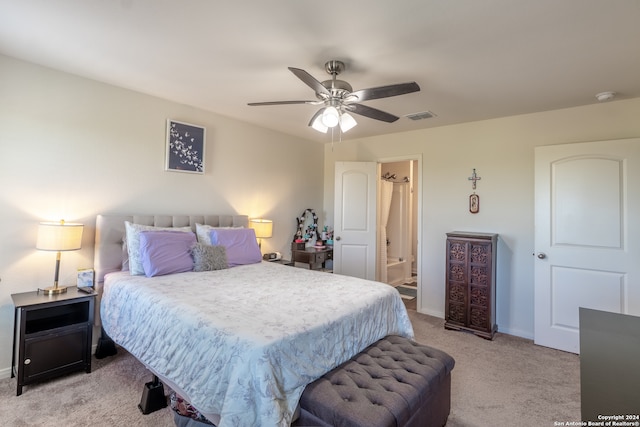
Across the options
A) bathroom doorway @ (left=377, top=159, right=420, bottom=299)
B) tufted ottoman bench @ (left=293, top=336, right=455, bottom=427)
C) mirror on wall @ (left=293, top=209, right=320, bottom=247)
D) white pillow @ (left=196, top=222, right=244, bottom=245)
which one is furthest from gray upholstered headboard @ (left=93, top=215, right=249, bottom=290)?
bathroom doorway @ (left=377, top=159, right=420, bottom=299)

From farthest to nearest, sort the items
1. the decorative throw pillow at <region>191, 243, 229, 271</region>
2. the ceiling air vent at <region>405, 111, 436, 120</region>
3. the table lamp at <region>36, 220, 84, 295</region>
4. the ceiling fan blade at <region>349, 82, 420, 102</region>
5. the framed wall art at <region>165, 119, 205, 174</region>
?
the ceiling air vent at <region>405, 111, 436, 120</region> < the framed wall art at <region>165, 119, 205, 174</region> < the decorative throw pillow at <region>191, 243, 229, 271</region> < the table lamp at <region>36, 220, 84, 295</region> < the ceiling fan blade at <region>349, 82, 420, 102</region>

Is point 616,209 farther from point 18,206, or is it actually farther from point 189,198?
point 18,206

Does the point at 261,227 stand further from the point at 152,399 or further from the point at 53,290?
the point at 152,399

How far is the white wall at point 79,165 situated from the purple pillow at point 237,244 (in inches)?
21.5

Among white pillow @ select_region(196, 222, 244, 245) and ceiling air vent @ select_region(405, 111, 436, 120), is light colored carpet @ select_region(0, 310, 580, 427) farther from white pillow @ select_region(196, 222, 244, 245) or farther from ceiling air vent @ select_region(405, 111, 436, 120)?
ceiling air vent @ select_region(405, 111, 436, 120)

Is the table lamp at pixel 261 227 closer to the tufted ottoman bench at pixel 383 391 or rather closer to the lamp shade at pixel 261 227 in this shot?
the lamp shade at pixel 261 227

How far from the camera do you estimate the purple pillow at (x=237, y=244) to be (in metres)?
3.25

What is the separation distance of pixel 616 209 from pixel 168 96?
178 inches

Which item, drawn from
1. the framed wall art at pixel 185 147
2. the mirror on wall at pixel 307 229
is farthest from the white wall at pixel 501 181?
the framed wall art at pixel 185 147

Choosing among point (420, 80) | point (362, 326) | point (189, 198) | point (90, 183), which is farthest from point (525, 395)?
point (90, 183)

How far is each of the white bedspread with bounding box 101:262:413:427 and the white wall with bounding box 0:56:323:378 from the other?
0.65 meters

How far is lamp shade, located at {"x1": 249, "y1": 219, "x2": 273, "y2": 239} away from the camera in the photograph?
3994 millimetres

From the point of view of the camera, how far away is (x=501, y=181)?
3.69 m

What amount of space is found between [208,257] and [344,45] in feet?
7.07
